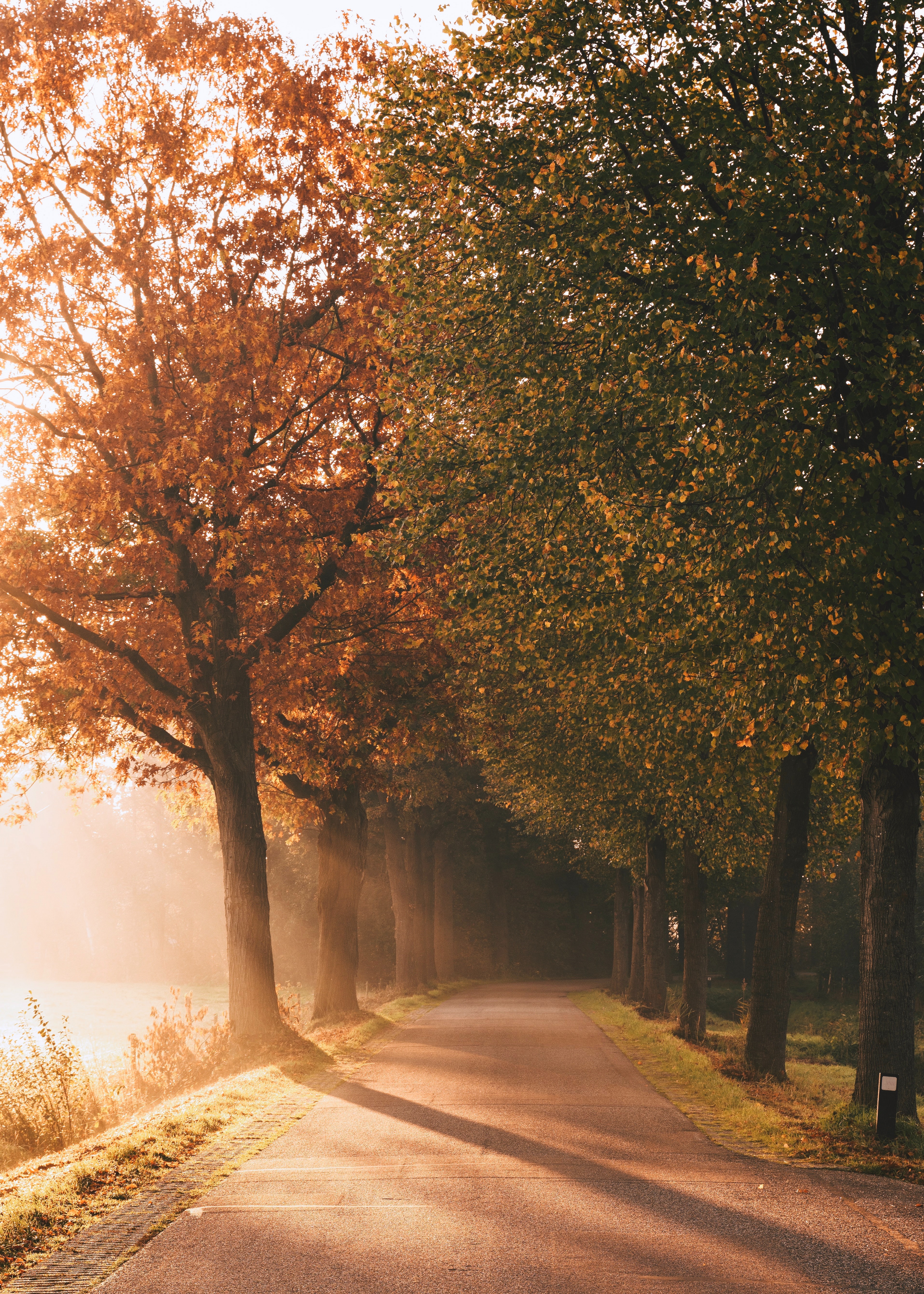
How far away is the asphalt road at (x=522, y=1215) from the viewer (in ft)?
18.5

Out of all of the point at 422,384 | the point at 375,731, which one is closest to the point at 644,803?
the point at 375,731

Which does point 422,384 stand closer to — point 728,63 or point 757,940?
point 728,63

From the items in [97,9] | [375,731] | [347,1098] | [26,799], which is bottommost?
[347,1098]

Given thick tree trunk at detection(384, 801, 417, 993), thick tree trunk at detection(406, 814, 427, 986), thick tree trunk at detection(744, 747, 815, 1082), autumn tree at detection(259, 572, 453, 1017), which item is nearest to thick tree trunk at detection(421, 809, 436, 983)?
thick tree trunk at detection(406, 814, 427, 986)

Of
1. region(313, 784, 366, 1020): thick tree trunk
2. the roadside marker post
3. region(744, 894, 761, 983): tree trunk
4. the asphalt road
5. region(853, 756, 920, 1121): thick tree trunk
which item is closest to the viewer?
the asphalt road

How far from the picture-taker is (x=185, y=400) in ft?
48.0

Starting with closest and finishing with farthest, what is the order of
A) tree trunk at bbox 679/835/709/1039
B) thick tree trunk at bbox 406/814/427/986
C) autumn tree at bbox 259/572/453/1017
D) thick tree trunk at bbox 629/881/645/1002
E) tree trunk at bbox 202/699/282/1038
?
1. tree trunk at bbox 202/699/282/1038
2. autumn tree at bbox 259/572/453/1017
3. tree trunk at bbox 679/835/709/1039
4. thick tree trunk at bbox 629/881/645/1002
5. thick tree trunk at bbox 406/814/427/986

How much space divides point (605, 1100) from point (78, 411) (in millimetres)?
10867

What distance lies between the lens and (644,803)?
21.5m

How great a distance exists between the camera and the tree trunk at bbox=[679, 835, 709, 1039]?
846 inches

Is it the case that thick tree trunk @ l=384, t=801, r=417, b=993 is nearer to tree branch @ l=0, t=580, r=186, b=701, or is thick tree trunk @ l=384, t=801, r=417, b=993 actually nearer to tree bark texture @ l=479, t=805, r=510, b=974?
tree bark texture @ l=479, t=805, r=510, b=974

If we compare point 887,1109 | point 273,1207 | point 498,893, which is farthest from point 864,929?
point 498,893

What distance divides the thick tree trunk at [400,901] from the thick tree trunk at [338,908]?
1009 centimetres

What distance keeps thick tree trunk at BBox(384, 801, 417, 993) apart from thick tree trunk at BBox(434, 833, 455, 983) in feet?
24.4
